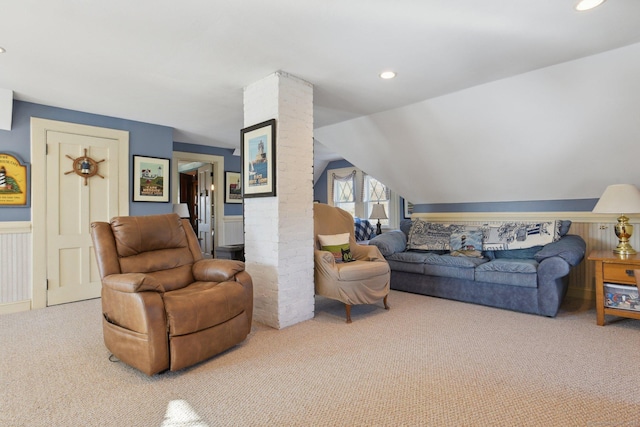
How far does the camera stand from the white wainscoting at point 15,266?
3.64 metres

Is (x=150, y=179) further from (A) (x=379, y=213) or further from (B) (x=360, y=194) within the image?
(B) (x=360, y=194)

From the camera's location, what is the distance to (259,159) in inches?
130

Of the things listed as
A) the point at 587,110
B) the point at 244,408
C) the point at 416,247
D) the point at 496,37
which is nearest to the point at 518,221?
the point at 416,247

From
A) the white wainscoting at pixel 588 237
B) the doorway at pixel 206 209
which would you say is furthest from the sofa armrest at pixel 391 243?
the doorway at pixel 206 209

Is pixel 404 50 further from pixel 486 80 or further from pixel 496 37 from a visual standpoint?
pixel 486 80

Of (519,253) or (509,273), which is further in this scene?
(519,253)

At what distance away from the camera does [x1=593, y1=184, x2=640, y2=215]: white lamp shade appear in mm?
3029

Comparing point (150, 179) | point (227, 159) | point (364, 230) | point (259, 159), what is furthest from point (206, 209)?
point (259, 159)

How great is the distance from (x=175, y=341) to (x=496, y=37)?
306cm

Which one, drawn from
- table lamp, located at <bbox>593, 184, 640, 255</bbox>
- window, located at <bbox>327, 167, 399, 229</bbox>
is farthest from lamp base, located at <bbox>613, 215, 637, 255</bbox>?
window, located at <bbox>327, 167, 399, 229</bbox>

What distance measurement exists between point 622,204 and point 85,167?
5.58 meters

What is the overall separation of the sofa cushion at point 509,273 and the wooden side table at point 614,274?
0.48 metres

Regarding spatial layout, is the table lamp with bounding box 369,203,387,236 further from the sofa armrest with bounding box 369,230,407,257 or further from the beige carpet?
the beige carpet

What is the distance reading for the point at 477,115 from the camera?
380 cm
